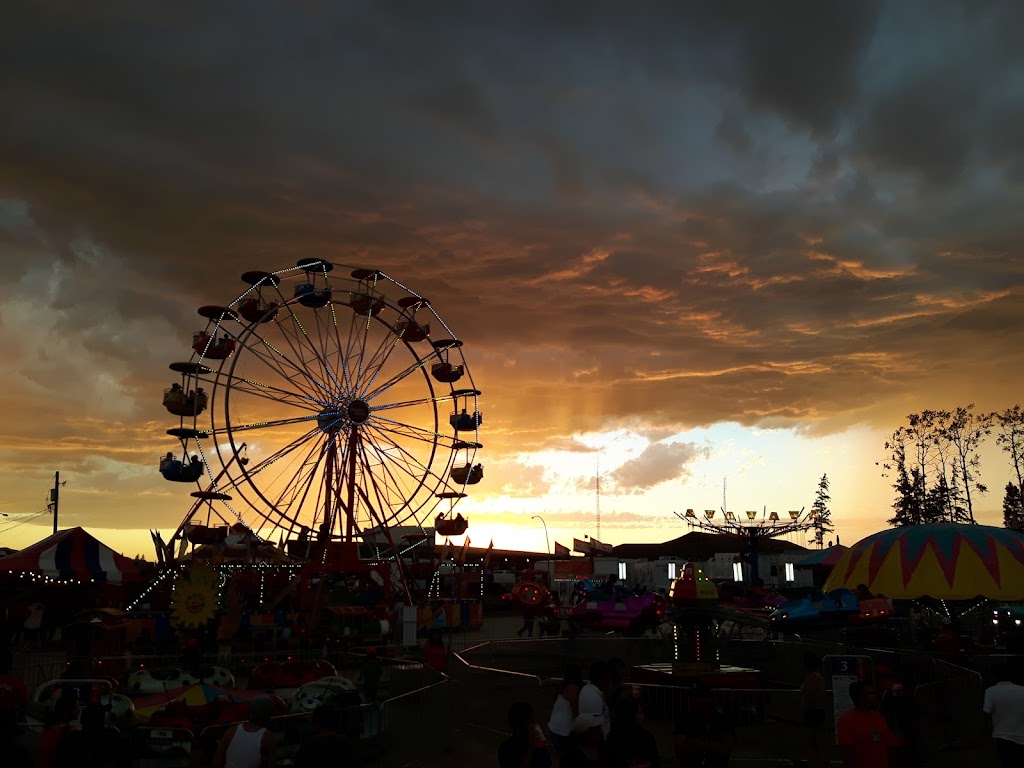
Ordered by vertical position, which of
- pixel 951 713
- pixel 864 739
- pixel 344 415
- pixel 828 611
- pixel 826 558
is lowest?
pixel 951 713

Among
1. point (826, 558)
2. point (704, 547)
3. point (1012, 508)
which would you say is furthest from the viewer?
point (704, 547)

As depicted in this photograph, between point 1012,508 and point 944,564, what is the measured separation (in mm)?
47730

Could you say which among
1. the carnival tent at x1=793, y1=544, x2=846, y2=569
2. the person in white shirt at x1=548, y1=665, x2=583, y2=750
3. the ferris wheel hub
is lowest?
the person in white shirt at x1=548, y1=665, x2=583, y2=750

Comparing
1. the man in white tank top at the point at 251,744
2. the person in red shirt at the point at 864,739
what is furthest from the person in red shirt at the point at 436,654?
the man in white tank top at the point at 251,744

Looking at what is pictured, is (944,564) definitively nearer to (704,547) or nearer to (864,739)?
(864,739)

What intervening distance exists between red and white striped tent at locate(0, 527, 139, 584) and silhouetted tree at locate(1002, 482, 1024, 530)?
170 ft

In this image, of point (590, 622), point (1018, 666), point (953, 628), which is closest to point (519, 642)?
point (590, 622)

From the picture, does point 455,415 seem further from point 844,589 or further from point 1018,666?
point 1018,666

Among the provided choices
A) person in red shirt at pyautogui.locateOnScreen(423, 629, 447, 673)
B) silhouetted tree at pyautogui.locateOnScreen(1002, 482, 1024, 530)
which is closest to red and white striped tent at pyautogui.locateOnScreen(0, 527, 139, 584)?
person in red shirt at pyautogui.locateOnScreen(423, 629, 447, 673)

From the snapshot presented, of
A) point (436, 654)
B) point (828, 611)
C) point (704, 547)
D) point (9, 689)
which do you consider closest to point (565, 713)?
point (9, 689)

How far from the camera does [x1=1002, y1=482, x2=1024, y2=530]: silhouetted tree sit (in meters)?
55.0

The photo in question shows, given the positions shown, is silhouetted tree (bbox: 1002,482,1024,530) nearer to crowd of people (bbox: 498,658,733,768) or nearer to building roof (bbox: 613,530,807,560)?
building roof (bbox: 613,530,807,560)

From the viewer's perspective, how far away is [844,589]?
18.2m

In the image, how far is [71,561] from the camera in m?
22.6
